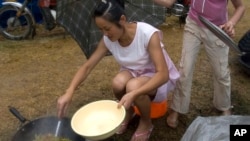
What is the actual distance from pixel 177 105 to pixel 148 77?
532mm

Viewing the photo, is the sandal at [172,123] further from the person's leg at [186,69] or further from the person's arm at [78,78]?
the person's arm at [78,78]

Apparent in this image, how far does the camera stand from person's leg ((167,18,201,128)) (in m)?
2.72

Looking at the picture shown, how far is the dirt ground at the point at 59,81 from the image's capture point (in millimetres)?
3137

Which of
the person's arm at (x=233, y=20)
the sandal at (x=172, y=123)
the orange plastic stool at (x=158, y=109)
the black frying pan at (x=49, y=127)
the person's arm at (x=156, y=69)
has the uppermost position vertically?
the person's arm at (x=233, y=20)

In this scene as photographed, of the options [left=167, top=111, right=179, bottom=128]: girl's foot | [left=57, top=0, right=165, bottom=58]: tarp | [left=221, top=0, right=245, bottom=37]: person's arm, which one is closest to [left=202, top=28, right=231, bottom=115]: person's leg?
[left=221, top=0, right=245, bottom=37]: person's arm

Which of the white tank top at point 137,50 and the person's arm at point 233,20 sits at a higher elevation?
the person's arm at point 233,20

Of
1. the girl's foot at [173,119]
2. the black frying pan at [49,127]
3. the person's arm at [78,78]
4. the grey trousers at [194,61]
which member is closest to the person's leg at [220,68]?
the grey trousers at [194,61]

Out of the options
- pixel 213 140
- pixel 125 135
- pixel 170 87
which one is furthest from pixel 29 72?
pixel 213 140

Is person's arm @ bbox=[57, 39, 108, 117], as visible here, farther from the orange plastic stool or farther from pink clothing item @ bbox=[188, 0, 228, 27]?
pink clothing item @ bbox=[188, 0, 228, 27]

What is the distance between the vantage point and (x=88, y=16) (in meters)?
3.02

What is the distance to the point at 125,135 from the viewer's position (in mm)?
2871

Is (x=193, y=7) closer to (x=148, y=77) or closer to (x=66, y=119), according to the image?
(x=148, y=77)

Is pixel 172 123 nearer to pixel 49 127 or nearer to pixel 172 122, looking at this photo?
pixel 172 122

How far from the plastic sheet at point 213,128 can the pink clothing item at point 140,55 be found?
1.87ft
